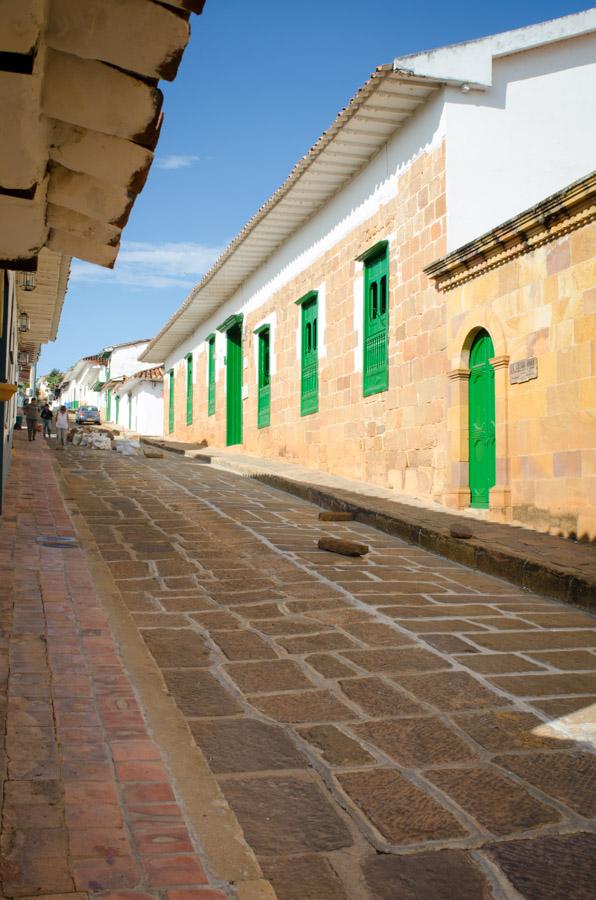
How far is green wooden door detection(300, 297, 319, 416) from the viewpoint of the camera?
15266 mm

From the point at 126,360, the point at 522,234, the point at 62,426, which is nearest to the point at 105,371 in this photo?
the point at 126,360

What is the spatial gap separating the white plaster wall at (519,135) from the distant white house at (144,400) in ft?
98.2

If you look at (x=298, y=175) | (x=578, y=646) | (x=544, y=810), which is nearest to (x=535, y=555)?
(x=578, y=646)

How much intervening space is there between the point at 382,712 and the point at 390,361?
28.1 ft

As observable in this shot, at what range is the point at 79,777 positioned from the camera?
284cm

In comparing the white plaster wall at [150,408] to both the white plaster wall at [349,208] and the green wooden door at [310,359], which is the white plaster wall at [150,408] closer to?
the white plaster wall at [349,208]

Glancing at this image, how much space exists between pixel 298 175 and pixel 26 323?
6.07 meters

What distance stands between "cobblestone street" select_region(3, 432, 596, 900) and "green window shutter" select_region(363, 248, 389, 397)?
5718mm

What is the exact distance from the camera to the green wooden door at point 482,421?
9367 mm

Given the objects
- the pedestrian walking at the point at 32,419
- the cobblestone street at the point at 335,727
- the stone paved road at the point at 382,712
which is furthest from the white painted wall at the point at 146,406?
the cobblestone street at the point at 335,727

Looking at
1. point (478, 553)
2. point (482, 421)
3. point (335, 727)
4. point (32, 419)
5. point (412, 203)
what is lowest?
point (335, 727)

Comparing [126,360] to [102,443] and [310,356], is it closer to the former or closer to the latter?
[102,443]

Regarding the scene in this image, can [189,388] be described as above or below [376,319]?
Answer: below

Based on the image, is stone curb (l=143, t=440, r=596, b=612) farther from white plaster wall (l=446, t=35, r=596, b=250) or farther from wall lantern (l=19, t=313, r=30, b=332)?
wall lantern (l=19, t=313, r=30, b=332)
